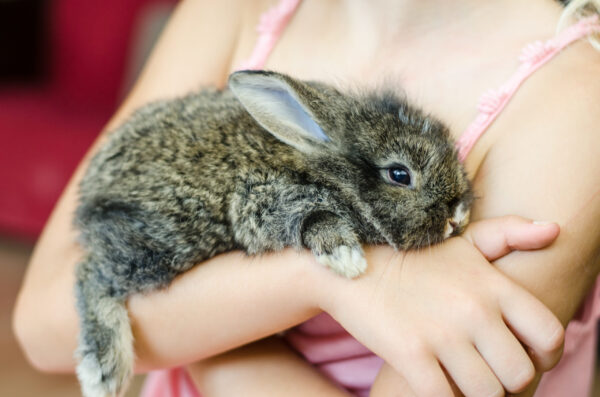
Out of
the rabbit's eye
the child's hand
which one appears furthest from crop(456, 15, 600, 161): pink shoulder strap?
the child's hand

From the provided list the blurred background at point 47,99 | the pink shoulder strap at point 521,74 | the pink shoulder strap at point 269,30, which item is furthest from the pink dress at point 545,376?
the blurred background at point 47,99

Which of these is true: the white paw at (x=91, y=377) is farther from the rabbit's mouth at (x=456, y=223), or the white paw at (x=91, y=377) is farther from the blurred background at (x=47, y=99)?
the blurred background at (x=47, y=99)

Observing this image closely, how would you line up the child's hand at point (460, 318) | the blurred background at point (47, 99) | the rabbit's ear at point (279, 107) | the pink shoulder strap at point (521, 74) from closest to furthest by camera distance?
the child's hand at point (460, 318)
the rabbit's ear at point (279, 107)
the pink shoulder strap at point (521, 74)
the blurred background at point (47, 99)

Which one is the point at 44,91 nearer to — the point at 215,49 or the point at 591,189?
the point at 215,49

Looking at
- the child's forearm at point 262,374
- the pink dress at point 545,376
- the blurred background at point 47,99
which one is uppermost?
the pink dress at point 545,376

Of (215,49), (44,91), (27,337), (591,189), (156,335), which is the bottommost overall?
(44,91)

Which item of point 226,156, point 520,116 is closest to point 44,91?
point 226,156

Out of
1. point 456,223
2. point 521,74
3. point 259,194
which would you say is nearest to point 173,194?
point 259,194

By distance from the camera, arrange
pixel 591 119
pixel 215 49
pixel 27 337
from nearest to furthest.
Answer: pixel 591 119
pixel 27 337
pixel 215 49
